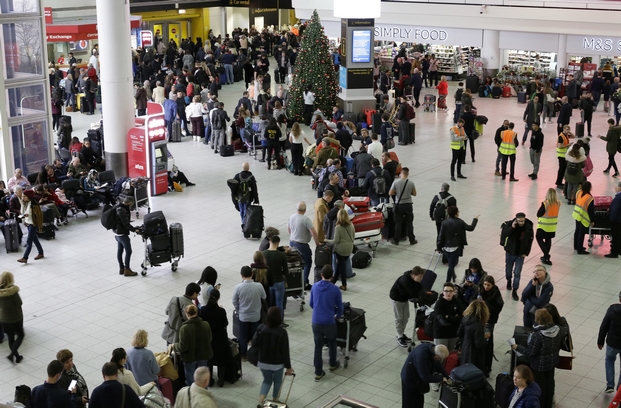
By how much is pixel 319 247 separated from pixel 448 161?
975 cm

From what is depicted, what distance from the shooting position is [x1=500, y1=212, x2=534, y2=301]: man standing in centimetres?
1254

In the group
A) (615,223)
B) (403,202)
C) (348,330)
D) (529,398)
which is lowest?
(348,330)

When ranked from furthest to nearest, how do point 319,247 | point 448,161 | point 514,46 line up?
point 514,46, point 448,161, point 319,247

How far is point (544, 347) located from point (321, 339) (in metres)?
2.64

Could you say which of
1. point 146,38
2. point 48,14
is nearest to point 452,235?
point 48,14

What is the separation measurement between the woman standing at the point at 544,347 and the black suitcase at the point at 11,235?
971cm

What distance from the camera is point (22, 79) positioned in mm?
18484

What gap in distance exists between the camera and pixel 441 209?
550 inches

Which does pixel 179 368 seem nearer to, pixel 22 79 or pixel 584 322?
pixel 584 322

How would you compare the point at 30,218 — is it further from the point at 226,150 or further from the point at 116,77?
the point at 226,150

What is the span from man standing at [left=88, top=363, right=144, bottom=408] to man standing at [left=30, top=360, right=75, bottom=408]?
415 millimetres

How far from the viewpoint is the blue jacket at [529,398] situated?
8055mm

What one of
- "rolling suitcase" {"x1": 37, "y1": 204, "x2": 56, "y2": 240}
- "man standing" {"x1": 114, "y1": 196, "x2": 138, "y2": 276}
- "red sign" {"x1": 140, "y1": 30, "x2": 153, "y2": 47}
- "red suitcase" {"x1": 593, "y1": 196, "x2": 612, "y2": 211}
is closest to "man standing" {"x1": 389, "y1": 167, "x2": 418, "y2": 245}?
"red suitcase" {"x1": 593, "y1": 196, "x2": 612, "y2": 211}

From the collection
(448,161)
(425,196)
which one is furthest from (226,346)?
(448,161)
